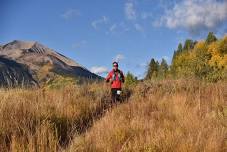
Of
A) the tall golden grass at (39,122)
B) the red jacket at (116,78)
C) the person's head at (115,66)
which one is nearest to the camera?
the tall golden grass at (39,122)

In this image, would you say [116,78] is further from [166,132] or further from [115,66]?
[166,132]

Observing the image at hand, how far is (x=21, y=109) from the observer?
6012mm

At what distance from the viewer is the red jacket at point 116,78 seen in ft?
41.2

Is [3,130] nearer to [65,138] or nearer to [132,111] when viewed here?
[65,138]

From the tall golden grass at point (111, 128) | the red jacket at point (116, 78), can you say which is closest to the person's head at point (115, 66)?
the red jacket at point (116, 78)

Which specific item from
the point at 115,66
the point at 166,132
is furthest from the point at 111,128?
the point at 115,66

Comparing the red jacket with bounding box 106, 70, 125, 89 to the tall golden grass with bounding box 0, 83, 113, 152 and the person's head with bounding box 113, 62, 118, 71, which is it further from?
the tall golden grass with bounding box 0, 83, 113, 152

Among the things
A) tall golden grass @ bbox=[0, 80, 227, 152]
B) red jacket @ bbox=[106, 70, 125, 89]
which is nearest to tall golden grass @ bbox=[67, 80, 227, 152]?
tall golden grass @ bbox=[0, 80, 227, 152]

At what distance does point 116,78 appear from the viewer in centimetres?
1288

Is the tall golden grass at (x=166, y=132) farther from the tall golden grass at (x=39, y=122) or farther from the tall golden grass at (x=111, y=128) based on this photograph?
the tall golden grass at (x=39, y=122)

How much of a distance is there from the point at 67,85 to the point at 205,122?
23.1 feet

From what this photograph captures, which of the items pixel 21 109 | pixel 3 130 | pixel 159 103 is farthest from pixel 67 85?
pixel 3 130

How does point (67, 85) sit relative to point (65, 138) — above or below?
above

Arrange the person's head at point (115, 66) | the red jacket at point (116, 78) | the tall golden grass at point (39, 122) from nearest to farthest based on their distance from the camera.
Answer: the tall golden grass at point (39, 122) → the red jacket at point (116, 78) → the person's head at point (115, 66)
